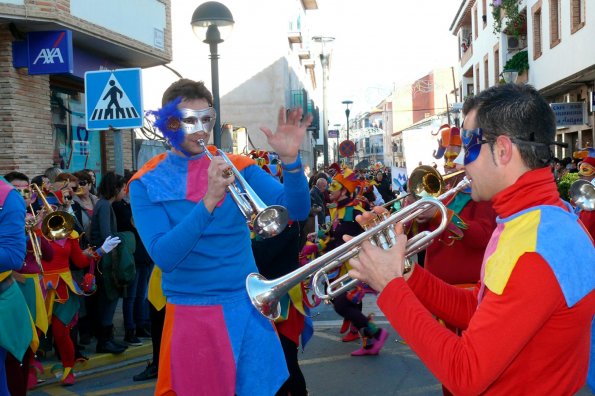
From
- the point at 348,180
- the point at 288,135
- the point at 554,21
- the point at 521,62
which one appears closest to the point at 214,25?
the point at 348,180

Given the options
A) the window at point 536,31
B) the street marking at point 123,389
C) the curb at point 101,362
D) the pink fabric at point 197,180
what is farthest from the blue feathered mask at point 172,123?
the window at point 536,31

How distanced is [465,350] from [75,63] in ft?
37.9

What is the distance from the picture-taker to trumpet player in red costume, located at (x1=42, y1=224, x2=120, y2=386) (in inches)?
245

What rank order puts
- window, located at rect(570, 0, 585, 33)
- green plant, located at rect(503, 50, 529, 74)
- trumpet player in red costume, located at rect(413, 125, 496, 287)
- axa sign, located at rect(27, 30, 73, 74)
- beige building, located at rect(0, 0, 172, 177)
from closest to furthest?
trumpet player in red costume, located at rect(413, 125, 496, 287) < beige building, located at rect(0, 0, 172, 177) < axa sign, located at rect(27, 30, 73, 74) < window, located at rect(570, 0, 585, 33) < green plant, located at rect(503, 50, 529, 74)

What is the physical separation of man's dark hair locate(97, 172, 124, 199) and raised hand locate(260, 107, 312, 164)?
4.75 m

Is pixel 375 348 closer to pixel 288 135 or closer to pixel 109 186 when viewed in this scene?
pixel 109 186

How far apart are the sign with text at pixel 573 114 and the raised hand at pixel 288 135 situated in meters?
17.4

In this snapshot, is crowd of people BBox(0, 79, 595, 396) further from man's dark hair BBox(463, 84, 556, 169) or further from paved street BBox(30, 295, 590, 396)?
paved street BBox(30, 295, 590, 396)

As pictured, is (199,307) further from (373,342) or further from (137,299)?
(137,299)

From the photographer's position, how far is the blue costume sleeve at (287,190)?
309cm

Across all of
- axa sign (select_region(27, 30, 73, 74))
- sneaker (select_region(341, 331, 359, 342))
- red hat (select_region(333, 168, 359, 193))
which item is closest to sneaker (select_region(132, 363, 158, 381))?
sneaker (select_region(341, 331, 359, 342))

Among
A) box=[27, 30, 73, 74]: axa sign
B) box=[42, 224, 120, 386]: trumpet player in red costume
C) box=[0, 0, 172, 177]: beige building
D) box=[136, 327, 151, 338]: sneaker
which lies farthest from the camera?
box=[27, 30, 73, 74]: axa sign

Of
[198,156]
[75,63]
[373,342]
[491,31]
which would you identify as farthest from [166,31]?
[491,31]

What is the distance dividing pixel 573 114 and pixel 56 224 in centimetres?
1637
